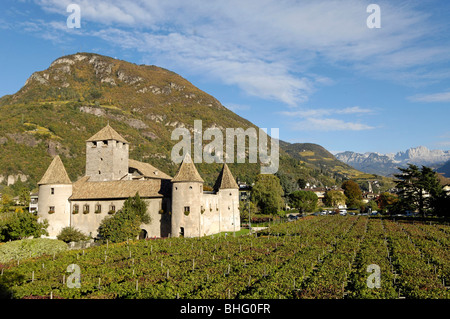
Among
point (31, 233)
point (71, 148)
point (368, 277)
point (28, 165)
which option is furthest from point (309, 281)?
point (71, 148)

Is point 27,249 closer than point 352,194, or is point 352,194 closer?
point 27,249

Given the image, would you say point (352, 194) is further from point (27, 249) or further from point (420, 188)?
point (27, 249)

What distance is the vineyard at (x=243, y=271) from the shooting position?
1802cm

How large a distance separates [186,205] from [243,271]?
1985 cm

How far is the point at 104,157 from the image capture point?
52.1 m

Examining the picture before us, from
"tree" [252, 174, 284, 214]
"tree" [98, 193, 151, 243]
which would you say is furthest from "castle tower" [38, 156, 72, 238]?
"tree" [252, 174, 284, 214]

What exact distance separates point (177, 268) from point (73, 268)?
24.9ft

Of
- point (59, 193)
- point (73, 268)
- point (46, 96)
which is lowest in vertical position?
point (73, 268)

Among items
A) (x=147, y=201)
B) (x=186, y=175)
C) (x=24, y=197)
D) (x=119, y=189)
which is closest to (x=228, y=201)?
(x=186, y=175)

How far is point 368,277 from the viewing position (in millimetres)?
20281

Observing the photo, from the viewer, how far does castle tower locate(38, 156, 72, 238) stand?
43.7 metres

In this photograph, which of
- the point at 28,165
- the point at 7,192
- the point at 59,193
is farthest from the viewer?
the point at 28,165
